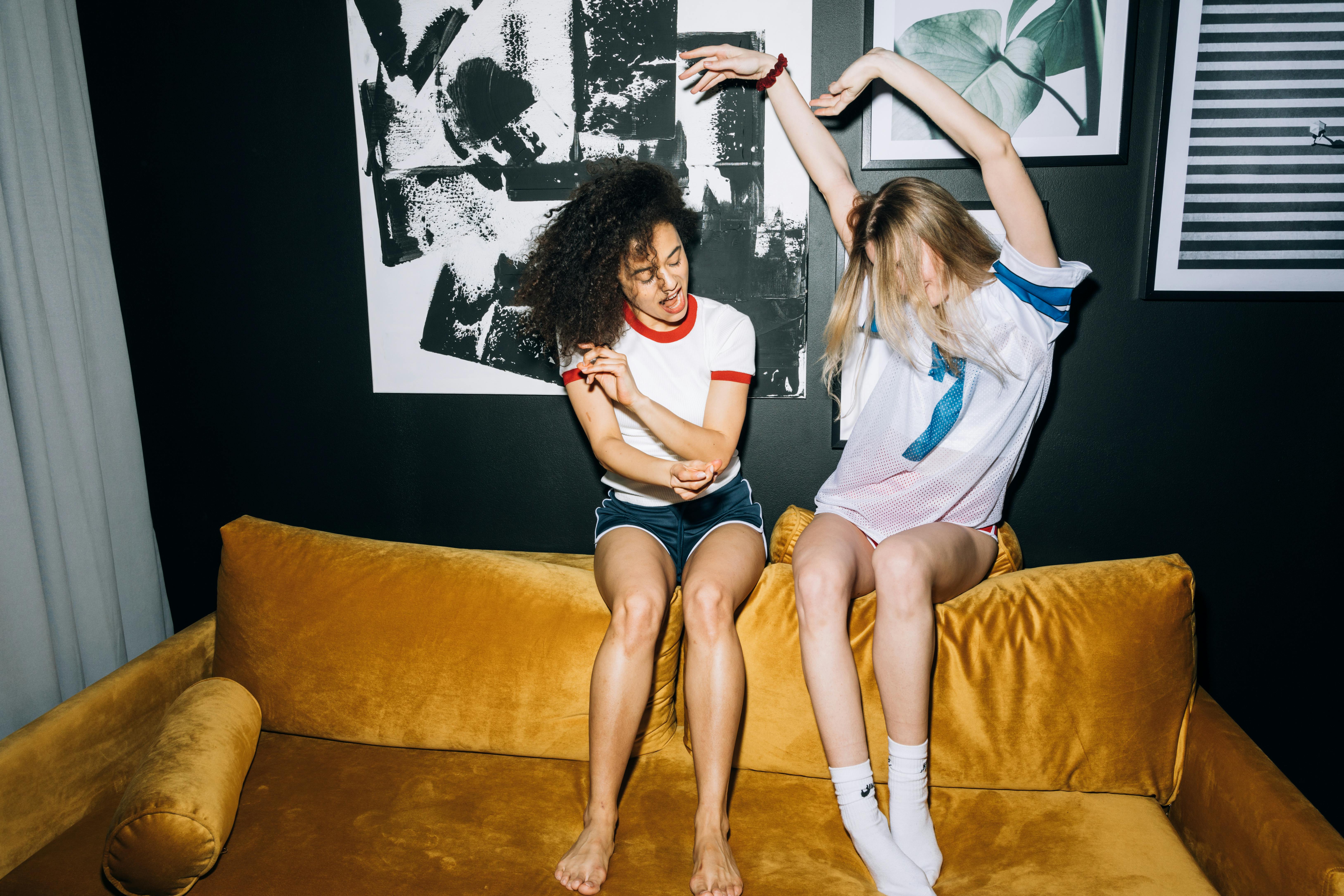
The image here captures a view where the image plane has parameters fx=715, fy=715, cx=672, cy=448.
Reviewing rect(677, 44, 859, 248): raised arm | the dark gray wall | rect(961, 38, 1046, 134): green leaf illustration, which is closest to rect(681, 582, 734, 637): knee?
the dark gray wall

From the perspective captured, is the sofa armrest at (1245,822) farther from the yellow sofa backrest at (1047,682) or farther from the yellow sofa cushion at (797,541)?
the yellow sofa cushion at (797,541)

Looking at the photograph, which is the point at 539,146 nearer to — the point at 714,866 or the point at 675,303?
the point at 675,303

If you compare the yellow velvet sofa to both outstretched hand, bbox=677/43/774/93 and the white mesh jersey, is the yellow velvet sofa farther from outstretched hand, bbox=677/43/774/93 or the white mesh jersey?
outstretched hand, bbox=677/43/774/93

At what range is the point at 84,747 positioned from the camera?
1.50 metres

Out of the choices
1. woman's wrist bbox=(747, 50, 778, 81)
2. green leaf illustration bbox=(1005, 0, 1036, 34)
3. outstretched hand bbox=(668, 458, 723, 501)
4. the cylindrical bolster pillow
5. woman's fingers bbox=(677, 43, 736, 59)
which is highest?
green leaf illustration bbox=(1005, 0, 1036, 34)

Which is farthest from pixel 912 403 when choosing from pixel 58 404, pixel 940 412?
pixel 58 404

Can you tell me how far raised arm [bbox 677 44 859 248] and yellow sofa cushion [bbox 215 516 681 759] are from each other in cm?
102

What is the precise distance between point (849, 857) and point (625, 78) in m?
1.86

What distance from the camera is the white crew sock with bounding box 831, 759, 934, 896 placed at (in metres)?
1.27

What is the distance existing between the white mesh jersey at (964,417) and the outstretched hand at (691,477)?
38 centimetres

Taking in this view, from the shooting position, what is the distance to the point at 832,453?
1988mm

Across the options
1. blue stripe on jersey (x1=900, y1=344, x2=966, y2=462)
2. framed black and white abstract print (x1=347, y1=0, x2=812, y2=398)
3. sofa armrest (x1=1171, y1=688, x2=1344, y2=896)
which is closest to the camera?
sofa armrest (x1=1171, y1=688, x2=1344, y2=896)

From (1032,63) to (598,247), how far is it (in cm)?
114

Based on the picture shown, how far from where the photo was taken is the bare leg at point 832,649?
1.39m
